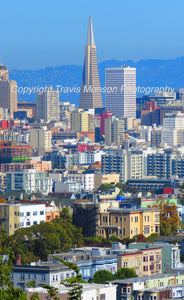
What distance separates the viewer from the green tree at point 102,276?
125ft

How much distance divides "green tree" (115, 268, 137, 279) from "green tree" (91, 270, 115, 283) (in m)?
0.40

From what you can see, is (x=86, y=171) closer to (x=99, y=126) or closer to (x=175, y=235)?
(x=175, y=235)

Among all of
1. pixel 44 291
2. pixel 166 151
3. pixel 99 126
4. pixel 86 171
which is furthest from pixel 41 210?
pixel 99 126

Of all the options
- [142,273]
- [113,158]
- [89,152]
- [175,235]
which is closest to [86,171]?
[113,158]

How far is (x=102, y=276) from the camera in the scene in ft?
125

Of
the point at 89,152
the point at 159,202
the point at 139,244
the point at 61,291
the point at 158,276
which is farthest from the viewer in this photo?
the point at 89,152

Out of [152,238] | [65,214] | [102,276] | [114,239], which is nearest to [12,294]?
[102,276]

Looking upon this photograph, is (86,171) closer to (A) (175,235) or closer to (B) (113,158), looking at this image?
(B) (113,158)

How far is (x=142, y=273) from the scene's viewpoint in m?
41.6

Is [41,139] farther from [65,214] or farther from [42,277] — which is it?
[42,277]

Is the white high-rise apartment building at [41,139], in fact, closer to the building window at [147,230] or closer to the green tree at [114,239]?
the building window at [147,230]

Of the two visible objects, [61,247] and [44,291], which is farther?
[61,247]

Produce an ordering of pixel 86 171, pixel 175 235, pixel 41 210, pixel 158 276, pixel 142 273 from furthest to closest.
Result: pixel 86 171 < pixel 41 210 < pixel 175 235 < pixel 142 273 < pixel 158 276

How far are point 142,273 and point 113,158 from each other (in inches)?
2798
